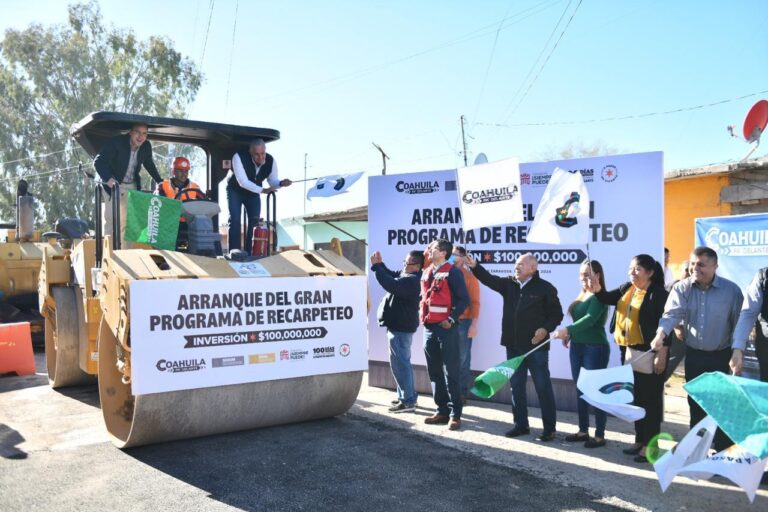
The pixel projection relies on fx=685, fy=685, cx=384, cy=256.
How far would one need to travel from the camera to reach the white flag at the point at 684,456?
13.6 feet

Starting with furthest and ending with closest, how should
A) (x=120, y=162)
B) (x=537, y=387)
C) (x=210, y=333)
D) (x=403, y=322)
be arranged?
(x=403, y=322), (x=120, y=162), (x=537, y=387), (x=210, y=333)

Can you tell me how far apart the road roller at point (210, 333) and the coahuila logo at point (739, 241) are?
18.0 feet

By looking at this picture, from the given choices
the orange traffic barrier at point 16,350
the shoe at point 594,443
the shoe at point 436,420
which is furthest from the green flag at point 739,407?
the orange traffic barrier at point 16,350

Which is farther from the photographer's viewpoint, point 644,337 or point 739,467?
point 644,337

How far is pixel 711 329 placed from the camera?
495 cm

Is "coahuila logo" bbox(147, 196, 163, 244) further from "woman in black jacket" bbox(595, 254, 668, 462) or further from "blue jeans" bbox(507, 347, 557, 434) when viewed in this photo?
"woman in black jacket" bbox(595, 254, 668, 462)

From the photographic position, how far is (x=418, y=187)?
26.7ft

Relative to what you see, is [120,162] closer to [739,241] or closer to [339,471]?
[339,471]

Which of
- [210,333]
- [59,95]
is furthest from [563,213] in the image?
[59,95]

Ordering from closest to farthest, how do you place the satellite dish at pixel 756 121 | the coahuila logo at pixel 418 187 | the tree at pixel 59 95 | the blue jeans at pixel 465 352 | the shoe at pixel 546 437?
the shoe at pixel 546 437
the blue jeans at pixel 465 352
the coahuila logo at pixel 418 187
the satellite dish at pixel 756 121
the tree at pixel 59 95

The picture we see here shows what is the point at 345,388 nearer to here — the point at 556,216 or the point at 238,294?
the point at 238,294

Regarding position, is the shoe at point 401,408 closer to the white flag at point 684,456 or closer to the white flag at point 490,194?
the white flag at point 490,194

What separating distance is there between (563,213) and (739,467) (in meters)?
2.96

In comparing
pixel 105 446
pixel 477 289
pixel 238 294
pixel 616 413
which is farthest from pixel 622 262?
pixel 105 446
